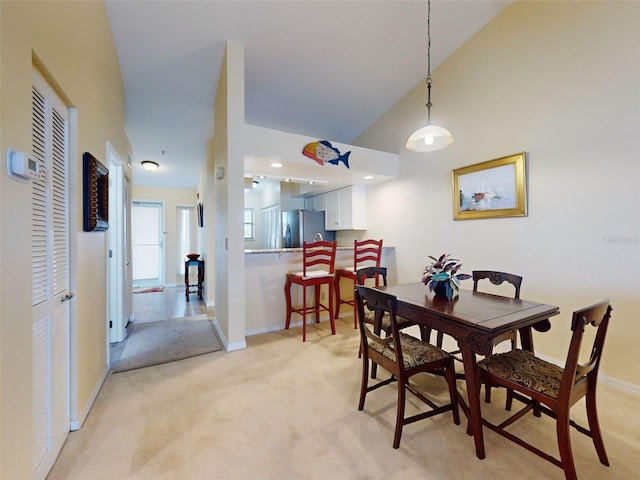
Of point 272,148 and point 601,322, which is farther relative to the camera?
point 272,148

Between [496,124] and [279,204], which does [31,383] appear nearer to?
[496,124]

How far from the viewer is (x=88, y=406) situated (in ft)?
6.02

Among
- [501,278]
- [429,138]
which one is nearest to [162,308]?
[429,138]

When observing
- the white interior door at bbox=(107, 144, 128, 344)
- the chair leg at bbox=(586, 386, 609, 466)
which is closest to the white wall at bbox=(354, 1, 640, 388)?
the chair leg at bbox=(586, 386, 609, 466)

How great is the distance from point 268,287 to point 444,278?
211 cm

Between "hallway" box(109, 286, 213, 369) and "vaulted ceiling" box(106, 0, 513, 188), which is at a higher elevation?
"vaulted ceiling" box(106, 0, 513, 188)

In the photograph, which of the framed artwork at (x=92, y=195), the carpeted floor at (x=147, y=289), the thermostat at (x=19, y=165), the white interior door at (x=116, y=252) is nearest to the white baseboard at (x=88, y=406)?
the white interior door at (x=116, y=252)

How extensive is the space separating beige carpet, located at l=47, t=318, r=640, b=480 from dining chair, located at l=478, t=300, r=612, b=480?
190mm

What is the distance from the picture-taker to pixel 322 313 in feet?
12.6

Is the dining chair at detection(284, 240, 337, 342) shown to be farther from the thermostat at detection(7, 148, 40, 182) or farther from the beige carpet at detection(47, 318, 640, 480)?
the thermostat at detection(7, 148, 40, 182)

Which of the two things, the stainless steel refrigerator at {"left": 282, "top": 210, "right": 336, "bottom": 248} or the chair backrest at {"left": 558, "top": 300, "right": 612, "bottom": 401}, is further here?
the stainless steel refrigerator at {"left": 282, "top": 210, "right": 336, "bottom": 248}

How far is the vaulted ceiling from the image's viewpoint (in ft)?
8.16

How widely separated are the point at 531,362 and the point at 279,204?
17.3 ft

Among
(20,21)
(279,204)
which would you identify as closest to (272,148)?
(20,21)
